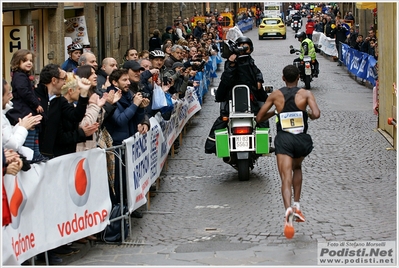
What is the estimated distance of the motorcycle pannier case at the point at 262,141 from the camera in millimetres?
13188

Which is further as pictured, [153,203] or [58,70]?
[153,203]

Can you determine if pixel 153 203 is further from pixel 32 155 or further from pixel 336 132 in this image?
pixel 336 132

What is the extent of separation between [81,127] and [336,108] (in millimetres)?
13774

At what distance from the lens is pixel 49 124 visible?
9.45m

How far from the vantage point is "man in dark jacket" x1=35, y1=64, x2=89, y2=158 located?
Result: 9398mm

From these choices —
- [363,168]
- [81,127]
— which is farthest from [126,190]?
[363,168]

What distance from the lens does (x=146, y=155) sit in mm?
11430

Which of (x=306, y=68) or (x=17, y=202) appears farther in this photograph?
(x=306, y=68)

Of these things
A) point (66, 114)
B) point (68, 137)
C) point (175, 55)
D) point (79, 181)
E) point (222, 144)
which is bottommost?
point (222, 144)

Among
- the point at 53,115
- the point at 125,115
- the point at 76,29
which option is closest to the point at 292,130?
the point at 125,115

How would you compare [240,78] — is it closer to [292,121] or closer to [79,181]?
[292,121]

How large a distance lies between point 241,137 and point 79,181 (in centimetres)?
479

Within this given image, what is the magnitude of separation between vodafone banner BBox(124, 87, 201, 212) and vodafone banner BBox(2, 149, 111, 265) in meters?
0.72

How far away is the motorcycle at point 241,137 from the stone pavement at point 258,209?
336 millimetres
